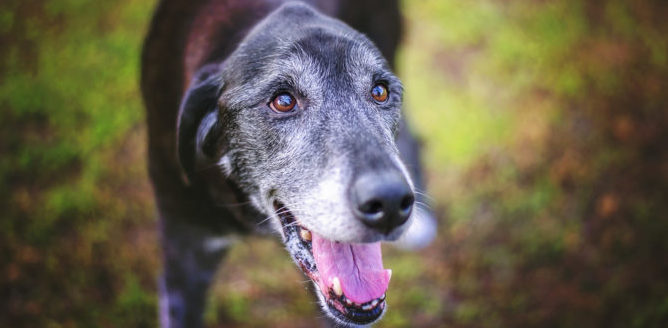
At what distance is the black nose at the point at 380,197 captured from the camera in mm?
2121

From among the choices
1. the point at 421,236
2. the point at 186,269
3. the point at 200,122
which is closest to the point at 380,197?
the point at 200,122

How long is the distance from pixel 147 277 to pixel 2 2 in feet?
14.1

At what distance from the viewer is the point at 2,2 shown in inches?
245

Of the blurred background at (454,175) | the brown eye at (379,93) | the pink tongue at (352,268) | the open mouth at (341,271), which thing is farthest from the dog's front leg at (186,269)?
the brown eye at (379,93)

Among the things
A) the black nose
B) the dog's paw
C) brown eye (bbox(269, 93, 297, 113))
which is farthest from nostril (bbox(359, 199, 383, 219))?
the dog's paw

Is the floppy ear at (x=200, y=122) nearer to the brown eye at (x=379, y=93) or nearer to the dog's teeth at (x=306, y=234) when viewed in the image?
the dog's teeth at (x=306, y=234)

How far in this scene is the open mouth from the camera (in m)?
2.41

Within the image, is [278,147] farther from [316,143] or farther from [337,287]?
[337,287]

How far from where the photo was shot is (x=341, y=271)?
2.50 metres

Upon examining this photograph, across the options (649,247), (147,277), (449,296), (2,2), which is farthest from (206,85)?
(2,2)

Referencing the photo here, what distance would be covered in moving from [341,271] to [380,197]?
56 cm

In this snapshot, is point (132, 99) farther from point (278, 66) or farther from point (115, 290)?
point (278, 66)

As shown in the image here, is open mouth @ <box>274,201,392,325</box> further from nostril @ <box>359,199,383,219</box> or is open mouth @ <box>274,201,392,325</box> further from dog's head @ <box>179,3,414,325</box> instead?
nostril @ <box>359,199,383,219</box>

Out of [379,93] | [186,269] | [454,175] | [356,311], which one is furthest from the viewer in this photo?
[454,175]
